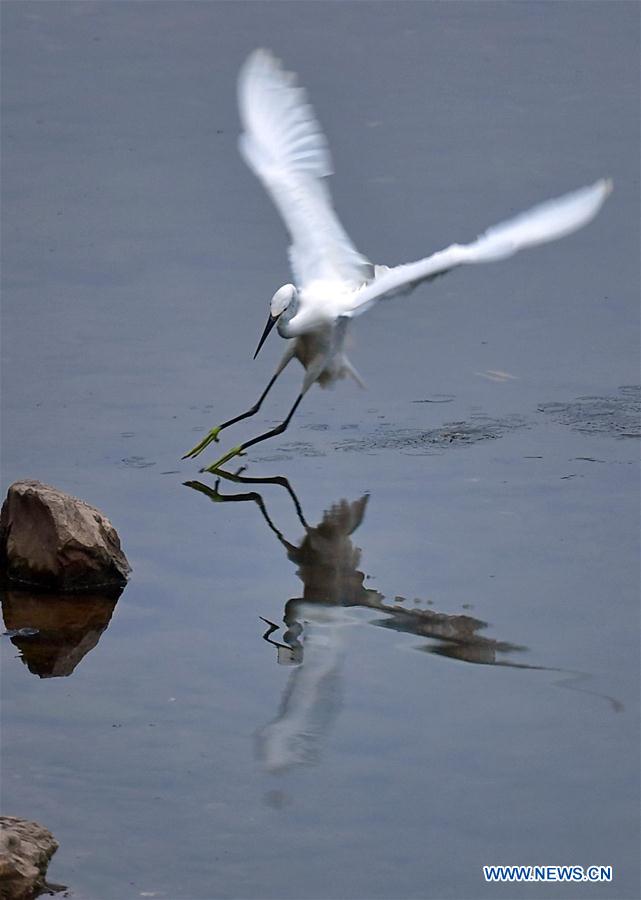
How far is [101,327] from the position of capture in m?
8.78

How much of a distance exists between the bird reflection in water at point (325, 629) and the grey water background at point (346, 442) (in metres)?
0.03

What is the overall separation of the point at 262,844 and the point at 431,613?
156cm

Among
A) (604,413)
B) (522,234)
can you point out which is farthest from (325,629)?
(604,413)

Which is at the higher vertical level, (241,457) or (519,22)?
(519,22)

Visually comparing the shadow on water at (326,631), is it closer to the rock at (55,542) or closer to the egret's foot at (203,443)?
the egret's foot at (203,443)

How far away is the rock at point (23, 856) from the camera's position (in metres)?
4.19

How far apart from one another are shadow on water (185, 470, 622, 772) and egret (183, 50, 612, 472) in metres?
0.85

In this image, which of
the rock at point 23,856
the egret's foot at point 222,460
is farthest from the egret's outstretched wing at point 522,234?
the rock at point 23,856

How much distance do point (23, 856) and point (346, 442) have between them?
140 inches

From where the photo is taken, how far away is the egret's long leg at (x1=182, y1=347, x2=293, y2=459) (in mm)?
7484

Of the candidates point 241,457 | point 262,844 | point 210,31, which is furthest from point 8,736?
point 210,31

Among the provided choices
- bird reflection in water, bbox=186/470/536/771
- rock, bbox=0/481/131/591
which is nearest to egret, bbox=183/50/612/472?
bird reflection in water, bbox=186/470/536/771

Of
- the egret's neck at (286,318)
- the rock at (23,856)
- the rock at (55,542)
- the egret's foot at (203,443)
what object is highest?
the egret's neck at (286,318)

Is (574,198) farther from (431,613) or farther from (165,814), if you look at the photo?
(165,814)
